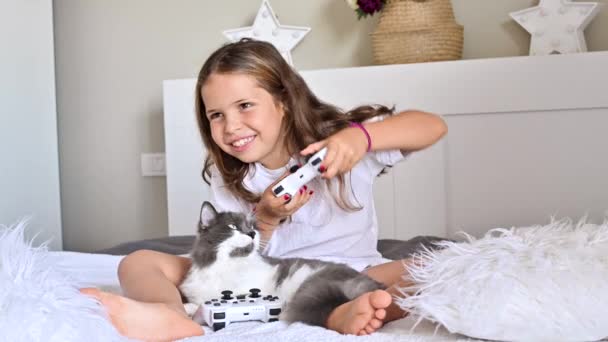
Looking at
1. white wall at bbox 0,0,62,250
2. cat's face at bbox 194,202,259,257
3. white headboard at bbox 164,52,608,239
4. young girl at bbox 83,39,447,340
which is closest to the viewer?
cat's face at bbox 194,202,259,257

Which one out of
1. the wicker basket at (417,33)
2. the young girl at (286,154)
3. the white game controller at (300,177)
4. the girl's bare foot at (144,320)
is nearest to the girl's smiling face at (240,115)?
the young girl at (286,154)

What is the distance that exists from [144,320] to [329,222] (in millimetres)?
603

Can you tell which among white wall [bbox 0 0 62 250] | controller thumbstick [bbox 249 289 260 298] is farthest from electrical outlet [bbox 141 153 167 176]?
controller thumbstick [bbox 249 289 260 298]

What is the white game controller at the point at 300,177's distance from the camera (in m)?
1.13

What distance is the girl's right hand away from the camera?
126 centimetres

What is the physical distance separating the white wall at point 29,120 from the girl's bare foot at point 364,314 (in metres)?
1.91

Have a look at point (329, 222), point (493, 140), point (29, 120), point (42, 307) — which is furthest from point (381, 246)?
point (29, 120)

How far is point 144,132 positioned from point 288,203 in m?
1.66

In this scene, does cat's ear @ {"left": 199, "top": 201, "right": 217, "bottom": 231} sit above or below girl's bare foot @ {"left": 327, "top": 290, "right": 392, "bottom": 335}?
above

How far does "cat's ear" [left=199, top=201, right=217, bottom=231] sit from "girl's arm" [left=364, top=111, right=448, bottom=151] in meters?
0.31

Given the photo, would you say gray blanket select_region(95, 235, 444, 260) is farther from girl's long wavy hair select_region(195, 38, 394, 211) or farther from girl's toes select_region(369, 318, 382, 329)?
girl's toes select_region(369, 318, 382, 329)

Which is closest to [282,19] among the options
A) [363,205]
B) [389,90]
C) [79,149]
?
[389,90]

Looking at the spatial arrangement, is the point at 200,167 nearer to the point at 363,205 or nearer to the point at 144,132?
the point at 144,132

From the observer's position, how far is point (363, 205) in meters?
1.47
